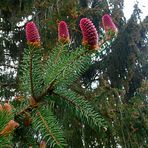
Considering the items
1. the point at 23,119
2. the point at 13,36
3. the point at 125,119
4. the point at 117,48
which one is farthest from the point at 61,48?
the point at 117,48

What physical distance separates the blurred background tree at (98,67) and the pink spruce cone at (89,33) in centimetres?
8

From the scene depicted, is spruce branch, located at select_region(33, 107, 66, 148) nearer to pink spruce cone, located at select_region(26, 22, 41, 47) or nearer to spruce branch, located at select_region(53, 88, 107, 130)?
spruce branch, located at select_region(53, 88, 107, 130)

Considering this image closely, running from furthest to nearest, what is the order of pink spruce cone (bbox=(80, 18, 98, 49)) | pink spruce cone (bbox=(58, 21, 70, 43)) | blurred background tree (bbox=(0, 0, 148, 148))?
blurred background tree (bbox=(0, 0, 148, 148)) → pink spruce cone (bbox=(58, 21, 70, 43)) → pink spruce cone (bbox=(80, 18, 98, 49))

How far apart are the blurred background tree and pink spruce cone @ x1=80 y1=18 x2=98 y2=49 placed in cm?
8

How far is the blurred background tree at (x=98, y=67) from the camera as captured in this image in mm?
3262

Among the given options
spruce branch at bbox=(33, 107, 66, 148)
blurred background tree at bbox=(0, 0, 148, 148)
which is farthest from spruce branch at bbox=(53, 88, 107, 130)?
blurred background tree at bbox=(0, 0, 148, 148)

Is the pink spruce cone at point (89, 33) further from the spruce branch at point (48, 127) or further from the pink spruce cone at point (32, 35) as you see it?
the spruce branch at point (48, 127)

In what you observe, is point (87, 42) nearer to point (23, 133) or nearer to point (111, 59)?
point (23, 133)

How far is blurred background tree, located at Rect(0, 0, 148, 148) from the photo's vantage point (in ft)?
10.7

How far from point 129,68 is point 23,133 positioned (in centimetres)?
683

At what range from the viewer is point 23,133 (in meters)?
1.20

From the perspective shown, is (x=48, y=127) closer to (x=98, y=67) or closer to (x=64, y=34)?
(x=64, y=34)

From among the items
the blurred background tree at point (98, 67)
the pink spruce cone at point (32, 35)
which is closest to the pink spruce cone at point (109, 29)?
the blurred background tree at point (98, 67)

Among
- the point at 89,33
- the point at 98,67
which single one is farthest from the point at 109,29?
the point at 98,67
